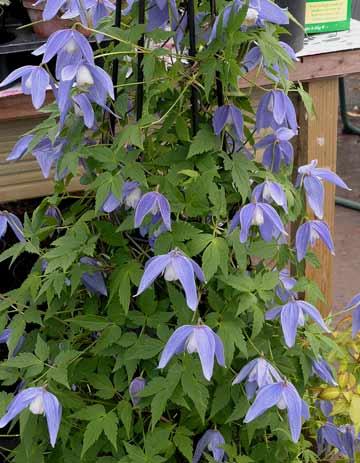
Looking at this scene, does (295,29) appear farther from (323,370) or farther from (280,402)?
(280,402)

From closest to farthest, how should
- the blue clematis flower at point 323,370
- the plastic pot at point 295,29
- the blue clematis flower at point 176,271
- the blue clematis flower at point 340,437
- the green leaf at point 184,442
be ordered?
the blue clematis flower at point 176,271 < the green leaf at point 184,442 < the blue clematis flower at point 323,370 < the blue clematis flower at point 340,437 < the plastic pot at point 295,29

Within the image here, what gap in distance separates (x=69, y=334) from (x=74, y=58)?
550mm

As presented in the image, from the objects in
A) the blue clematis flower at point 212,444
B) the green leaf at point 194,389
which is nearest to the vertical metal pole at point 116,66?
the green leaf at point 194,389

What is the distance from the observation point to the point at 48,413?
119cm

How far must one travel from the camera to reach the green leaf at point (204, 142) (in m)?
1.26

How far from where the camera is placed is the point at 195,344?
116 cm

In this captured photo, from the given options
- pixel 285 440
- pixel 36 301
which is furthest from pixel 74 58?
pixel 285 440

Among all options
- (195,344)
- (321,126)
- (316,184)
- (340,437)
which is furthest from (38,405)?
(321,126)

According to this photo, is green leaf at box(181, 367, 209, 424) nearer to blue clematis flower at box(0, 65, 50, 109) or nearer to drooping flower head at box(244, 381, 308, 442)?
drooping flower head at box(244, 381, 308, 442)

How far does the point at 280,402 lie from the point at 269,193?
1.07 feet

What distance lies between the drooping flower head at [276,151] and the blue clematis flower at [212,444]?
0.48 m

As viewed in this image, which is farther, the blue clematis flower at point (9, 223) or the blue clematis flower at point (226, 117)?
the blue clematis flower at point (9, 223)

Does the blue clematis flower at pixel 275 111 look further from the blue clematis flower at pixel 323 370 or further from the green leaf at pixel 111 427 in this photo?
the green leaf at pixel 111 427

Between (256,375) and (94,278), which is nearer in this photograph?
(256,375)
